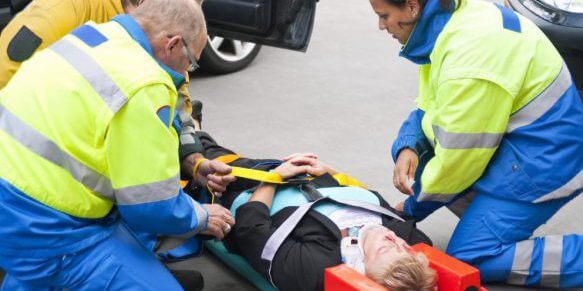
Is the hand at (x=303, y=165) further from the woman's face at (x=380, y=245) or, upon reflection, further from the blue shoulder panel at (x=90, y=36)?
the blue shoulder panel at (x=90, y=36)

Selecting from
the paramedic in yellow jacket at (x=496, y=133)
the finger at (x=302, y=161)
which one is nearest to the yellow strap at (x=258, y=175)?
the finger at (x=302, y=161)

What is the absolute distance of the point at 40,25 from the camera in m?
3.60

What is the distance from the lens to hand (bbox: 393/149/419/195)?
356 cm

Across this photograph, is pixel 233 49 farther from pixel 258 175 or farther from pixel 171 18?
pixel 171 18

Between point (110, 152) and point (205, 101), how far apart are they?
3.24 m

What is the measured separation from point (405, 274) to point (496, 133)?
29.1 inches

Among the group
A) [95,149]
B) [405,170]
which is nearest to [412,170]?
[405,170]

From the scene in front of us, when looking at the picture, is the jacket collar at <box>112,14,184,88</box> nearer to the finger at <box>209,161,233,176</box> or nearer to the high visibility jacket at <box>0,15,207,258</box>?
the high visibility jacket at <box>0,15,207,258</box>

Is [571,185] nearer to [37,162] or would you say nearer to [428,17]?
[428,17]

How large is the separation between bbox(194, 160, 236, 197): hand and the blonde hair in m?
0.84

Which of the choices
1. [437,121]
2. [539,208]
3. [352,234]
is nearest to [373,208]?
[352,234]

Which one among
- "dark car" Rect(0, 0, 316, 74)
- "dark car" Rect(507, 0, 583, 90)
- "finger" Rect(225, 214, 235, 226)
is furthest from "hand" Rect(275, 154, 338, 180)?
"dark car" Rect(507, 0, 583, 90)

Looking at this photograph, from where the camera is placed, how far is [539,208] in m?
3.49

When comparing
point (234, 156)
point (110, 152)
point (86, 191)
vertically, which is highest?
point (110, 152)
